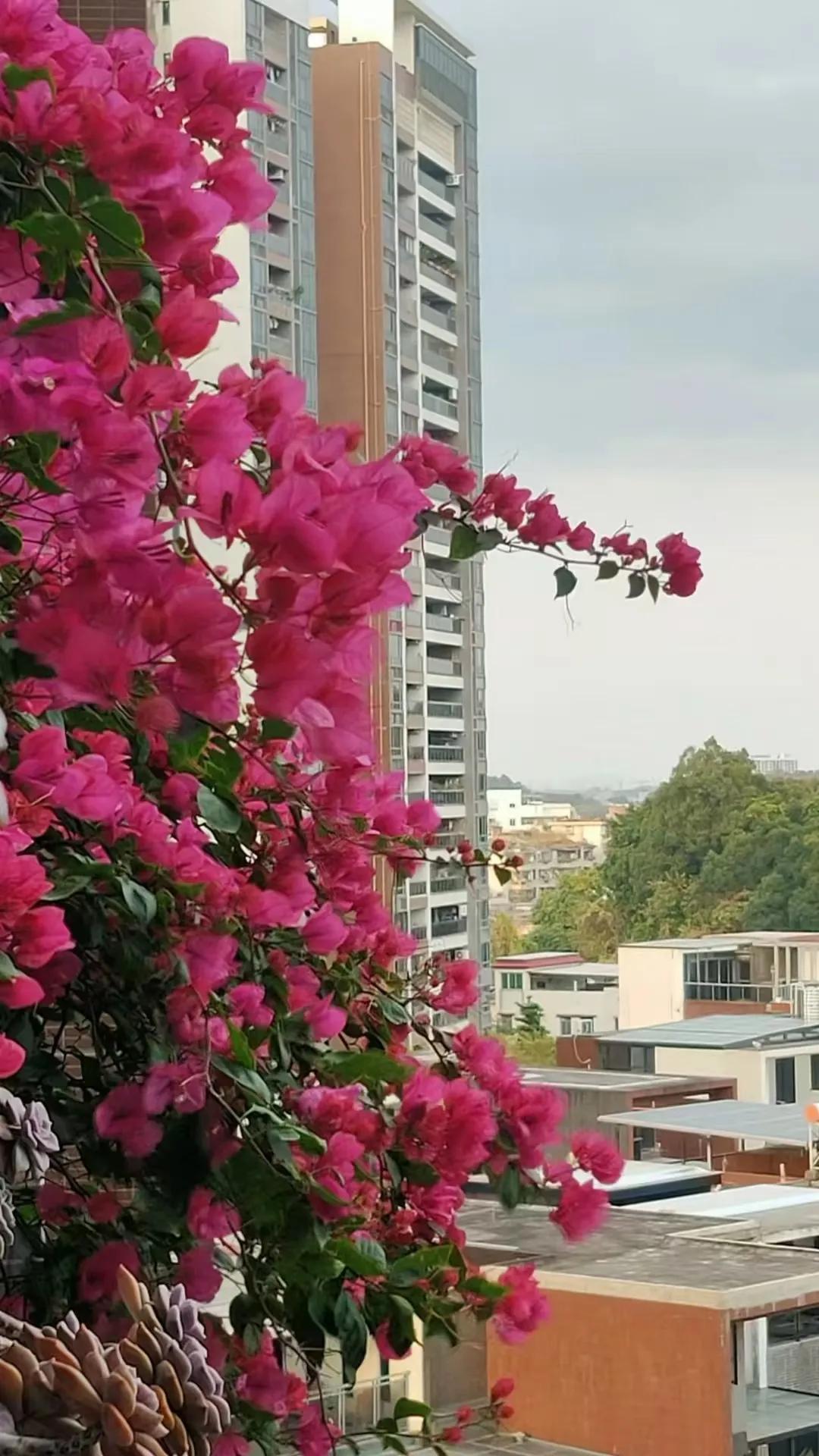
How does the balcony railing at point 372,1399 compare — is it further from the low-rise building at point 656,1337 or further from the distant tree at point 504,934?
the distant tree at point 504,934

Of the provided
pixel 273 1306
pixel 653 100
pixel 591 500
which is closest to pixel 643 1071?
pixel 591 500

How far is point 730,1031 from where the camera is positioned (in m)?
2.30

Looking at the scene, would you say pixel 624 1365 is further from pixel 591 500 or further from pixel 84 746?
pixel 84 746

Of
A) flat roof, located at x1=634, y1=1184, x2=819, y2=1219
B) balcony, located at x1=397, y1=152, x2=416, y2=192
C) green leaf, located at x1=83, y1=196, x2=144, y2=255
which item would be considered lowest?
flat roof, located at x1=634, y1=1184, x2=819, y2=1219

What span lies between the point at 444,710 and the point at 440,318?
486 mm

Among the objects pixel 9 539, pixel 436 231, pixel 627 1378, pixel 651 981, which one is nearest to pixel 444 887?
pixel 651 981

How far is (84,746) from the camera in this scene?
0.73 metres

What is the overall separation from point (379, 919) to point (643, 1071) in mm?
1546

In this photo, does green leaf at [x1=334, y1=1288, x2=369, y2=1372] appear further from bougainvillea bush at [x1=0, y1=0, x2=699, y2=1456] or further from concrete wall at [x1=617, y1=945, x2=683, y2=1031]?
concrete wall at [x1=617, y1=945, x2=683, y2=1031]

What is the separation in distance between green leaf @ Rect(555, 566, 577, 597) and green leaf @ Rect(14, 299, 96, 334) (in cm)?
52

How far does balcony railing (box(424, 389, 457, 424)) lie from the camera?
87.2 inches

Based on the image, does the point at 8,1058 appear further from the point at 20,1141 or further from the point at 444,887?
the point at 444,887

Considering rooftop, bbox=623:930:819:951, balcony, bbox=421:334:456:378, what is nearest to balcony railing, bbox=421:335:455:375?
balcony, bbox=421:334:456:378

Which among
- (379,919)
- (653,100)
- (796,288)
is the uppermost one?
(653,100)
